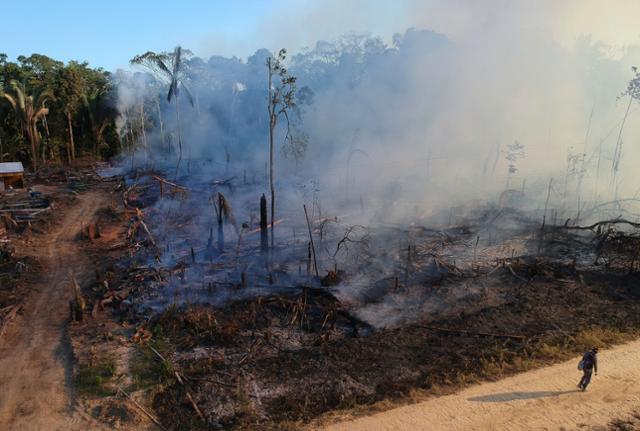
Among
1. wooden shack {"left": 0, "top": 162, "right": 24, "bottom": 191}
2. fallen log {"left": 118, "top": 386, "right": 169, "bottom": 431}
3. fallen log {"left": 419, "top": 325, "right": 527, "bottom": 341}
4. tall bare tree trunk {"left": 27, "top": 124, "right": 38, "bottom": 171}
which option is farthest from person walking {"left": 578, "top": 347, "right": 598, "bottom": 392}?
Result: tall bare tree trunk {"left": 27, "top": 124, "right": 38, "bottom": 171}

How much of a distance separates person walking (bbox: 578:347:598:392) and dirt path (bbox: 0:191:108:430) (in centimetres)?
833

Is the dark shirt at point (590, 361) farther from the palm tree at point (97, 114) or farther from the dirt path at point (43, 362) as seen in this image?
the palm tree at point (97, 114)

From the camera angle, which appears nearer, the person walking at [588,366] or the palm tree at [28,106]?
the person walking at [588,366]

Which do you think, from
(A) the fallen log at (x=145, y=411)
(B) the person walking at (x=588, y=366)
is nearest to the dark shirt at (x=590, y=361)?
(B) the person walking at (x=588, y=366)

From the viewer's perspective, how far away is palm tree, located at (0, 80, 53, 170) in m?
25.6

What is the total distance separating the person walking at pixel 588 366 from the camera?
318 inches

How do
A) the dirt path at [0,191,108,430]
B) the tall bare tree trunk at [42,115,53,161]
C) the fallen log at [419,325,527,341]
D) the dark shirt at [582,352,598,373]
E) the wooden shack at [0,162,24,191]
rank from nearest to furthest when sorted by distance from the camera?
the dirt path at [0,191,108,430], the dark shirt at [582,352,598,373], the fallen log at [419,325,527,341], the wooden shack at [0,162,24,191], the tall bare tree trunk at [42,115,53,161]

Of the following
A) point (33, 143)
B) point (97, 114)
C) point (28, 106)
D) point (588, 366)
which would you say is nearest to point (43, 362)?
point (588, 366)

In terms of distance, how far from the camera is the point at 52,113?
98.2ft

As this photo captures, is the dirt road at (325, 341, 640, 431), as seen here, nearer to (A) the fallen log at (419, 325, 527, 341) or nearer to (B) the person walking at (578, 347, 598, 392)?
(B) the person walking at (578, 347, 598, 392)

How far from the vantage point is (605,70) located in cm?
2914

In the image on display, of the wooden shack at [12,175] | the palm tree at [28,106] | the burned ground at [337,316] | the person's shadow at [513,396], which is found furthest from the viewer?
the palm tree at [28,106]

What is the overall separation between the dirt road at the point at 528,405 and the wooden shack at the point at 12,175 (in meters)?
21.8

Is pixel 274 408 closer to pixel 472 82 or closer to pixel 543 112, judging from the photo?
pixel 472 82
